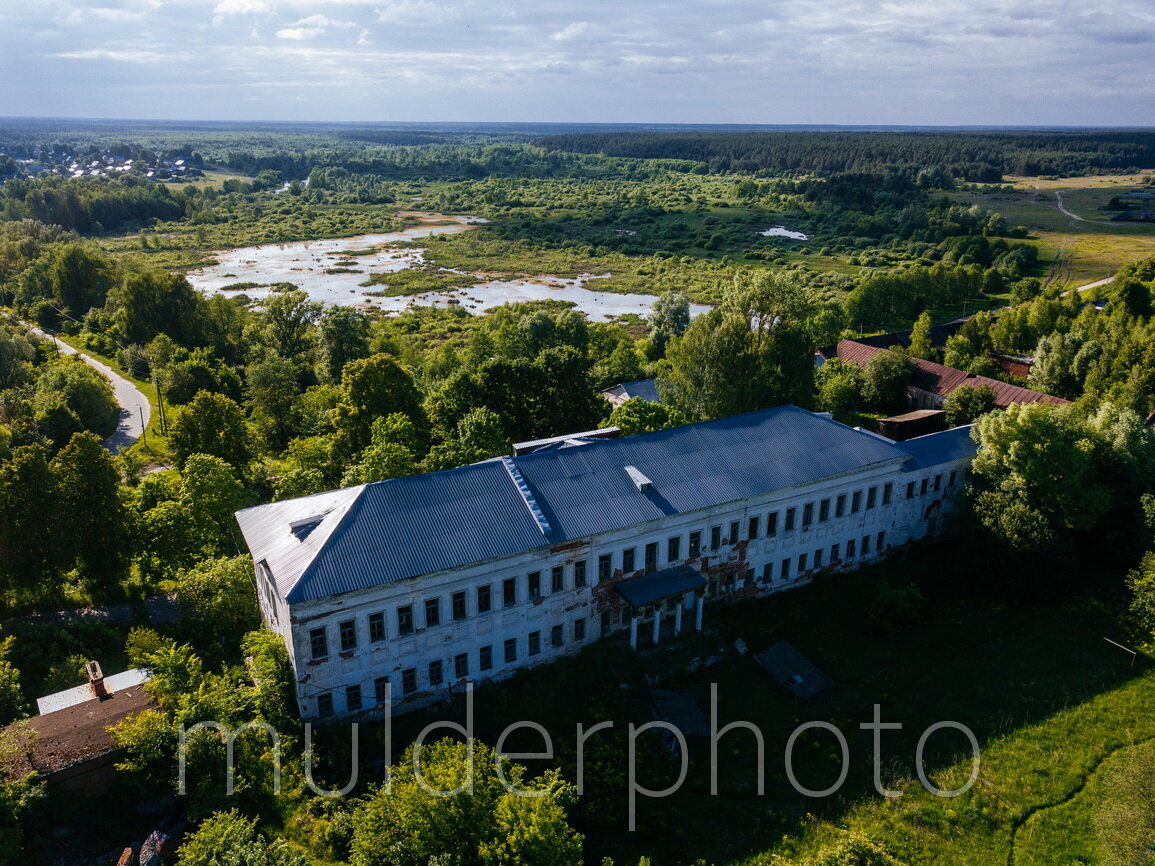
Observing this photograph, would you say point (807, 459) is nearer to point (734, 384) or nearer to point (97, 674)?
point (734, 384)

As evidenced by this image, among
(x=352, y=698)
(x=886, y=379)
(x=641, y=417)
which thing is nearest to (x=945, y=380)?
(x=886, y=379)

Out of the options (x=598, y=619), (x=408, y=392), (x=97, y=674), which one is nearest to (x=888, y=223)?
(x=408, y=392)

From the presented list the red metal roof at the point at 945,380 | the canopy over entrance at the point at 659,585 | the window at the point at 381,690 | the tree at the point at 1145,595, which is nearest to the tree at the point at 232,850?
the window at the point at 381,690

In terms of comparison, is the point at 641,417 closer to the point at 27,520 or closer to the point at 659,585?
the point at 659,585

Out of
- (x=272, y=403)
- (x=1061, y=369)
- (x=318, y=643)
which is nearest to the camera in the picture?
(x=318, y=643)

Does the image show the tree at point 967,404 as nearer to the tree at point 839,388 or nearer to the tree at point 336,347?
the tree at point 839,388

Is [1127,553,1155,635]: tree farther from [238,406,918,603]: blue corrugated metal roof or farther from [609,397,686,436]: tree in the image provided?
[609,397,686,436]: tree
